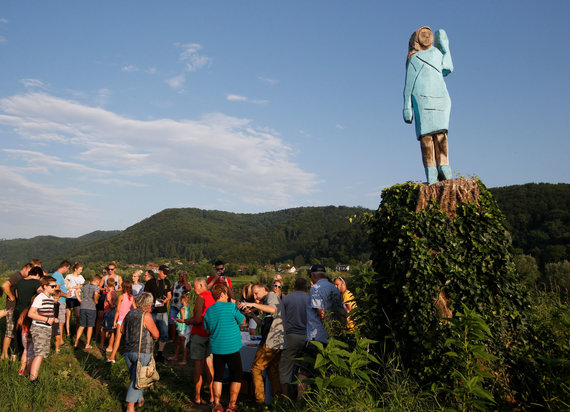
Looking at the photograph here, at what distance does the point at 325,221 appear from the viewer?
411 ft

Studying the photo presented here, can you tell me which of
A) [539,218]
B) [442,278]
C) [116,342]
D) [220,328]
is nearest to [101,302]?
[116,342]

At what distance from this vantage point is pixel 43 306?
5.68 m

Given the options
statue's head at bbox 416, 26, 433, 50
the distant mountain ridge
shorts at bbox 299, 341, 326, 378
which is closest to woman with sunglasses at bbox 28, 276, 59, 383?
shorts at bbox 299, 341, 326, 378

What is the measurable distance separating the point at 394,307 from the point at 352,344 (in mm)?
1000

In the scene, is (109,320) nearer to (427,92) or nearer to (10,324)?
(10,324)

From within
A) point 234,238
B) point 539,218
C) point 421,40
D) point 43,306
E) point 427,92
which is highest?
point 234,238

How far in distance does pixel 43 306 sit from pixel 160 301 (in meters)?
2.48

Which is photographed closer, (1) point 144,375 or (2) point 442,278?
(2) point 442,278

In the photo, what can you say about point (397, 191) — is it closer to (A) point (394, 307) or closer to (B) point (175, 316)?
(A) point (394, 307)

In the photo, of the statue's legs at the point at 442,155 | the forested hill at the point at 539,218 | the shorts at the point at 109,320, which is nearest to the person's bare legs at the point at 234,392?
the statue's legs at the point at 442,155

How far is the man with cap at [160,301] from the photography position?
7.69 metres

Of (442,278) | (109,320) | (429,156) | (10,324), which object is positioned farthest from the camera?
(109,320)

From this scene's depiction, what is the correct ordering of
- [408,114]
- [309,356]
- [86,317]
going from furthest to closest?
[86,317] < [408,114] < [309,356]

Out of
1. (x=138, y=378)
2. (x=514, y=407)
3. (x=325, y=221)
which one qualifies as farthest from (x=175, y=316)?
(x=325, y=221)
